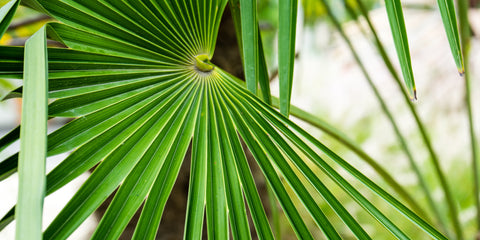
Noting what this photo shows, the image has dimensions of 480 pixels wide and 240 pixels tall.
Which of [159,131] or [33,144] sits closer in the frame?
[33,144]

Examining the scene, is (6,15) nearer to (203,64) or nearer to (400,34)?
(203,64)

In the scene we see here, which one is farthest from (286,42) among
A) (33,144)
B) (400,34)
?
(33,144)

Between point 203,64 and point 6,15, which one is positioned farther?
point 203,64

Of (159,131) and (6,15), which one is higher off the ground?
(6,15)

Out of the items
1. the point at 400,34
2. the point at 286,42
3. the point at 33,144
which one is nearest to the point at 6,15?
the point at 33,144

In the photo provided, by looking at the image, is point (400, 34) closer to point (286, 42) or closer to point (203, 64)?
point (286, 42)

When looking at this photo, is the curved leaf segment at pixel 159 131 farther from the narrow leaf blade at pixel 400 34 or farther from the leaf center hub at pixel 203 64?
Answer: the narrow leaf blade at pixel 400 34

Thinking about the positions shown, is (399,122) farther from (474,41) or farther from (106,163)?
(106,163)

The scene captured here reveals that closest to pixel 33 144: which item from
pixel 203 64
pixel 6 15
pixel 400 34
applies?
pixel 6 15

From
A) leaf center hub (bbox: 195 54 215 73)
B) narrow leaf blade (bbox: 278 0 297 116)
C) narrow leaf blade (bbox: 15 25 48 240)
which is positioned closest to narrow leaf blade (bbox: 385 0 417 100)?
narrow leaf blade (bbox: 278 0 297 116)

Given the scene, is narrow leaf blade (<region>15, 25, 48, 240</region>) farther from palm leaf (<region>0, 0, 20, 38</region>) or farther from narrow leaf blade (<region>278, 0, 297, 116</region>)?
narrow leaf blade (<region>278, 0, 297, 116</region>)
